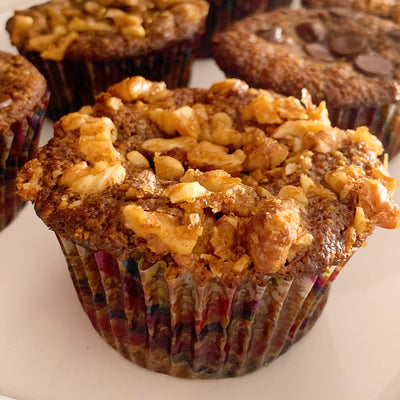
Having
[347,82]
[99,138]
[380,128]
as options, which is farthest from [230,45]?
[99,138]

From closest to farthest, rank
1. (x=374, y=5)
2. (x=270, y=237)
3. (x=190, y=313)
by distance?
1. (x=270, y=237)
2. (x=190, y=313)
3. (x=374, y=5)

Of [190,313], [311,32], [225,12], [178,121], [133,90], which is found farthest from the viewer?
[225,12]

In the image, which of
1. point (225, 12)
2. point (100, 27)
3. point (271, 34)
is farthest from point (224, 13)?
point (100, 27)

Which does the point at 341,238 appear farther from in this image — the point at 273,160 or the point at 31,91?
the point at 31,91

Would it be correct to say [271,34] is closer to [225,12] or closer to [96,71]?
[225,12]

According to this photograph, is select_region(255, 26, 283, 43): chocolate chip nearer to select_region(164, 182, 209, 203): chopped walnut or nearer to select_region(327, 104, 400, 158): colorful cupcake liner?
select_region(327, 104, 400, 158): colorful cupcake liner
